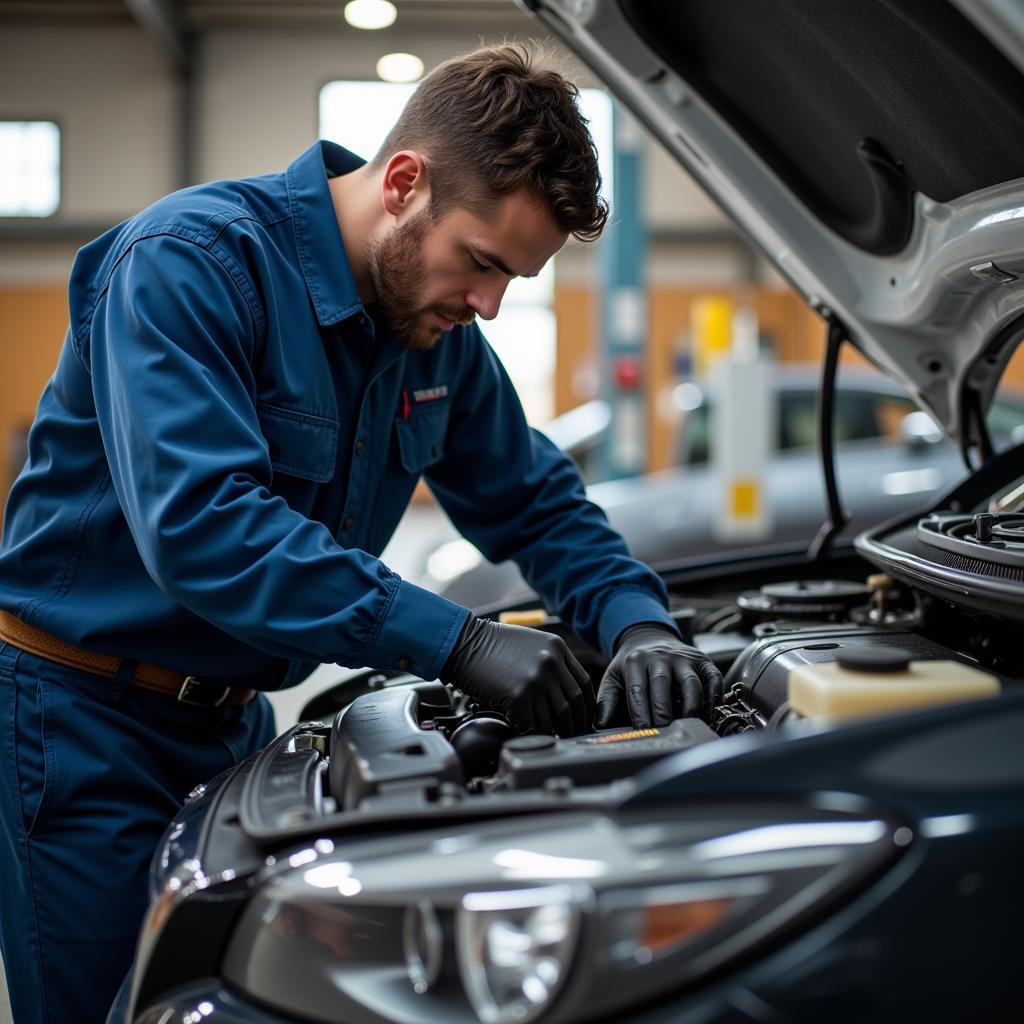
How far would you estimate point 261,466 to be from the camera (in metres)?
1.34

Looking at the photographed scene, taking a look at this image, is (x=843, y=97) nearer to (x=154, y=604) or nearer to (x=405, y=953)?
(x=154, y=604)

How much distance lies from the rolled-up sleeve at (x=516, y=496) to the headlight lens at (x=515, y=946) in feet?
3.25

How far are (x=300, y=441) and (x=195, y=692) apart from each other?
0.36 meters

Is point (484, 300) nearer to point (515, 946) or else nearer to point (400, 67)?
point (515, 946)

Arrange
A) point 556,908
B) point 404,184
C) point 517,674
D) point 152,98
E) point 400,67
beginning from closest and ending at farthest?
point 556,908 < point 517,674 < point 404,184 < point 400,67 < point 152,98

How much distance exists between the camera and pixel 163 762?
1.54 meters

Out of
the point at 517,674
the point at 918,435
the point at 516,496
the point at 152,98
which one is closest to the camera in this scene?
the point at 517,674

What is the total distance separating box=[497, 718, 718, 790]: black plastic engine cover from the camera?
108cm

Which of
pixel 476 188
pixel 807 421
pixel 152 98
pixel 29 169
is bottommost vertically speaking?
pixel 807 421

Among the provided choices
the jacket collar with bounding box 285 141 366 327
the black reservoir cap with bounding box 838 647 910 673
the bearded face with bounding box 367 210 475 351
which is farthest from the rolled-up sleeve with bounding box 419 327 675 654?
the black reservoir cap with bounding box 838 647 910 673

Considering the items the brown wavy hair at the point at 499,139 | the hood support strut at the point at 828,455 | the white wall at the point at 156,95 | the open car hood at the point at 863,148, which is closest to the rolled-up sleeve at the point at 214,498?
the brown wavy hair at the point at 499,139

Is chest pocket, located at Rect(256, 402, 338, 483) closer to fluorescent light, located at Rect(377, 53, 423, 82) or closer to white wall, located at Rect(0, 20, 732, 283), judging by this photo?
fluorescent light, located at Rect(377, 53, 423, 82)

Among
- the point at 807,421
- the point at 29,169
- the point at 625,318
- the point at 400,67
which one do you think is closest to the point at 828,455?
the point at 807,421

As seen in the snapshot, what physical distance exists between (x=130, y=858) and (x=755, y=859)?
0.91m
